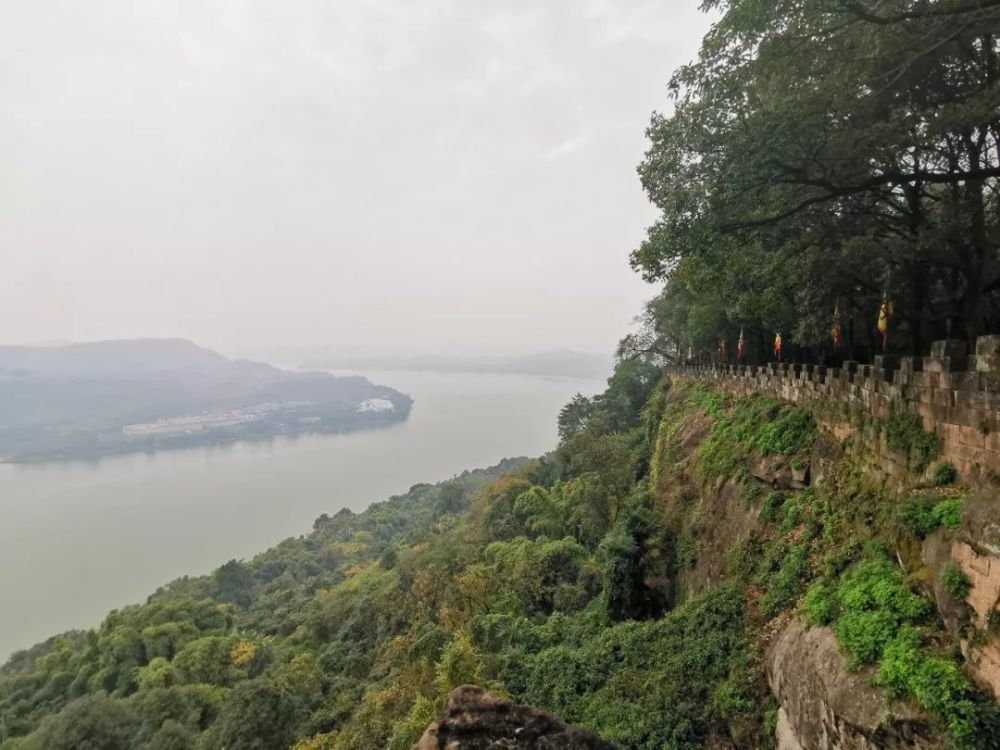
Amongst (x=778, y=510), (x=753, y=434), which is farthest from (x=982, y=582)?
(x=753, y=434)

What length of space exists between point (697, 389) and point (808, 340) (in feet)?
26.3

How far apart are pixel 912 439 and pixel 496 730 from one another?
16.4 feet

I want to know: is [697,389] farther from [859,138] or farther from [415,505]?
[415,505]

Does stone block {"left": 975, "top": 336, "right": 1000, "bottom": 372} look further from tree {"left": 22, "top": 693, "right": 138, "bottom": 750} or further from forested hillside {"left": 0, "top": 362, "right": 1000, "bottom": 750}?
tree {"left": 22, "top": 693, "right": 138, "bottom": 750}

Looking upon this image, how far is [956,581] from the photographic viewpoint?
385cm

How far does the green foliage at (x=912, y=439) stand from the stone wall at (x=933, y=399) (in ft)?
0.20

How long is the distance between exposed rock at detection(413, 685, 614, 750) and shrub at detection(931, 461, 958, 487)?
3.89m

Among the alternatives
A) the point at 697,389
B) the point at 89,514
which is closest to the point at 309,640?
the point at 697,389

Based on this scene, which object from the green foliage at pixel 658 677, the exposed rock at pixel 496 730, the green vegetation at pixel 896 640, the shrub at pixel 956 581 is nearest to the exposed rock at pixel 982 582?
the shrub at pixel 956 581

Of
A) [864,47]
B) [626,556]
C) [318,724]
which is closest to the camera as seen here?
[864,47]

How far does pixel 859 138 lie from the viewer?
6160mm

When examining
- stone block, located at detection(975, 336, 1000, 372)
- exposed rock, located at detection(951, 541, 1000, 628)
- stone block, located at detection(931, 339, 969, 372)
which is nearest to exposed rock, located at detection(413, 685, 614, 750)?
exposed rock, located at detection(951, 541, 1000, 628)

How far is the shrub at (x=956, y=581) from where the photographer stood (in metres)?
3.80

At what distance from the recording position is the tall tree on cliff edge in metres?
5.64
